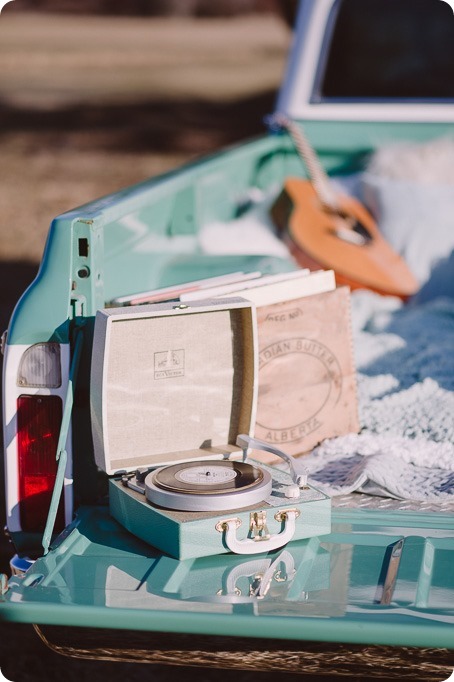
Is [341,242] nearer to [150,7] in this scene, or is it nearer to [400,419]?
[400,419]

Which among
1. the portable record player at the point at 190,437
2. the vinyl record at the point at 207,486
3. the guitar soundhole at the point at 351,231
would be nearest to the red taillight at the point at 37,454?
the portable record player at the point at 190,437

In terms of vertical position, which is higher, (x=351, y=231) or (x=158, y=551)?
(x=351, y=231)

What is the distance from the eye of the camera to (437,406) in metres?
2.31

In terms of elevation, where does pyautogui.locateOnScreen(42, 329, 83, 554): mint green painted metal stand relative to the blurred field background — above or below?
below

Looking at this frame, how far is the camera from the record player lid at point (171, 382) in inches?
71.3

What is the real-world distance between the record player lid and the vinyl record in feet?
0.27

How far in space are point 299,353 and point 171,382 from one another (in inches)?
14.4

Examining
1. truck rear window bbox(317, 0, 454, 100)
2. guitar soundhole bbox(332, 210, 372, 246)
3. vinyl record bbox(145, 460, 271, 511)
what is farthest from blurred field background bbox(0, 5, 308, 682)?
truck rear window bbox(317, 0, 454, 100)

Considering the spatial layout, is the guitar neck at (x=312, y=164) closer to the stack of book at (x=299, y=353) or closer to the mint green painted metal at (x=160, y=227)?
the mint green painted metal at (x=160, y=227)

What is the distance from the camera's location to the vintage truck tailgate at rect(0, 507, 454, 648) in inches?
57.3

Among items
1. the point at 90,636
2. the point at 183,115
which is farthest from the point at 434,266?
the point at 183,115

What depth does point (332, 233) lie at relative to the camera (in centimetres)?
352

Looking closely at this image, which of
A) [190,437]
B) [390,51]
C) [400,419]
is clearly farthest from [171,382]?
[390,51]

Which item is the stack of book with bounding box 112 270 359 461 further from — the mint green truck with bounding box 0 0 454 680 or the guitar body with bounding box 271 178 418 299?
the guitar body with bounding box 271 178 418 299
